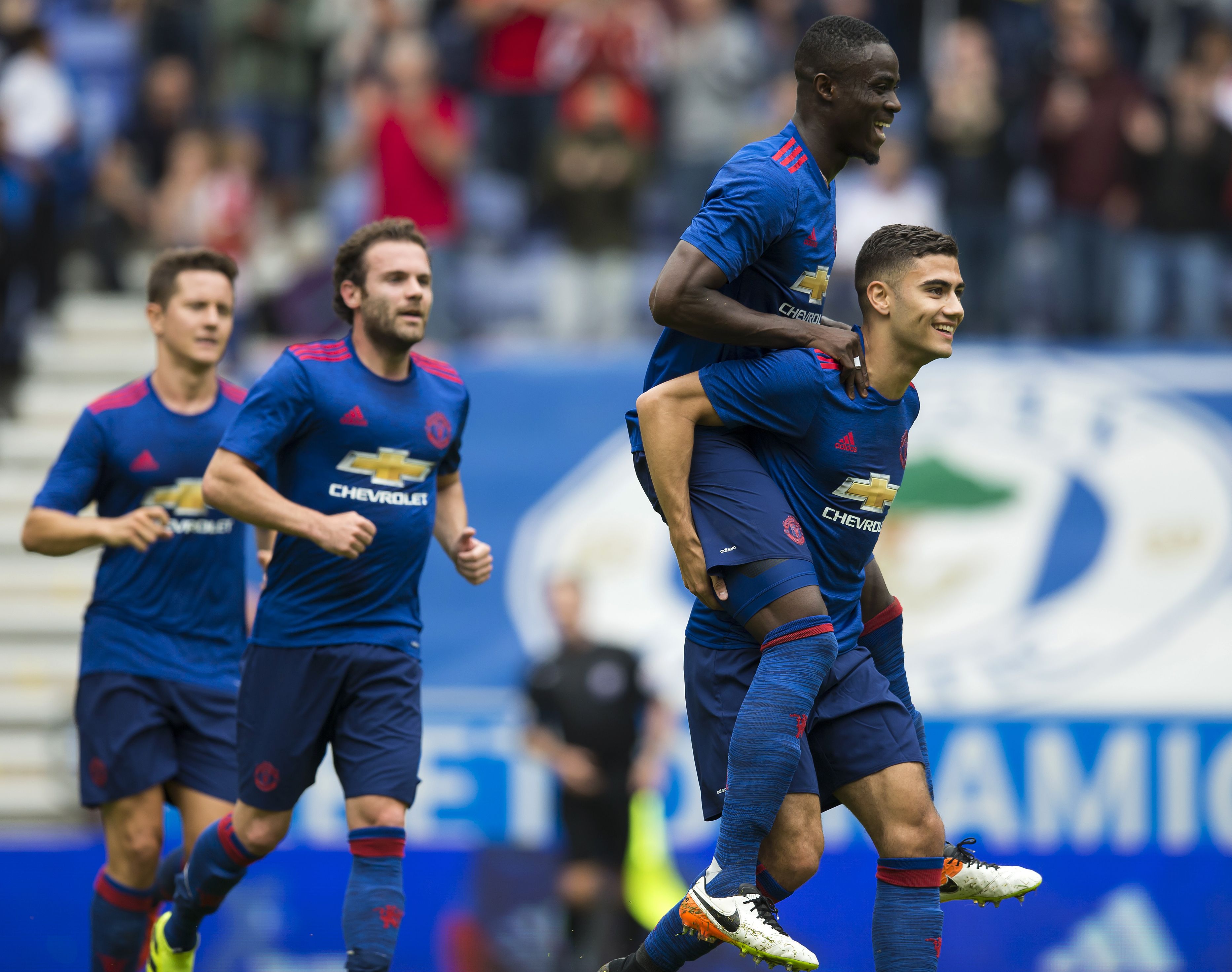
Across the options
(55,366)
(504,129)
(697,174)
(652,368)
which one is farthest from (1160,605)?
(55,366)

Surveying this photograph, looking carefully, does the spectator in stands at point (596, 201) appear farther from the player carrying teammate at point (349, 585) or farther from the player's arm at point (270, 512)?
the player's arm at point (270, 512)

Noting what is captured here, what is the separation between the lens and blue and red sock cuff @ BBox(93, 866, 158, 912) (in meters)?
6.62

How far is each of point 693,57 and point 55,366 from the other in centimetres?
605

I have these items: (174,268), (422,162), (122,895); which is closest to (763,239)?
(174,268)

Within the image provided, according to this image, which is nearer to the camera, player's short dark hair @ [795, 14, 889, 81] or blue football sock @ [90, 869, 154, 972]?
player's short dark hair @ [795, 14, 889, 81]

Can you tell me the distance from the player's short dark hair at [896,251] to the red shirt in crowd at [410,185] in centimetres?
785

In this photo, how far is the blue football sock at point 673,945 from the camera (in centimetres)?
539

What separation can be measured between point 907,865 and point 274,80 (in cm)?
1171

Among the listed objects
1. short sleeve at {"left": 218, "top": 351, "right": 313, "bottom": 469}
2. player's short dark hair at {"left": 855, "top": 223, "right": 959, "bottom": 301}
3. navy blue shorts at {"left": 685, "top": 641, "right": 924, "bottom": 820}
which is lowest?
navy blue shorts at {"left": 685, "top": 641, "right": 924, "bottom": 820}

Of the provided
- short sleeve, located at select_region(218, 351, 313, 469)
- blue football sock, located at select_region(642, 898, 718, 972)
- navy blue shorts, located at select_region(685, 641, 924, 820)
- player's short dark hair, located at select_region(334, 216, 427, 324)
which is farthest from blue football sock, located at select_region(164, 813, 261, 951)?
player's short dark hair, located at select_region(334, 216, 427, 324)

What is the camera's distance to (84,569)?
43.5 feet

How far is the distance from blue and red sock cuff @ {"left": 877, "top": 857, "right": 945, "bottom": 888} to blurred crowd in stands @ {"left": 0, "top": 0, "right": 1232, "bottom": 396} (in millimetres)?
7885

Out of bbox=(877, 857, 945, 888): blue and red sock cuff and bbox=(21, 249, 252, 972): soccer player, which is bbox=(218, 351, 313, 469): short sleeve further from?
bbox=(877, 857, 945, 888): blue and red sock cuff

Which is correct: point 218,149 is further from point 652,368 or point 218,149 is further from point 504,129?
point 652,368
